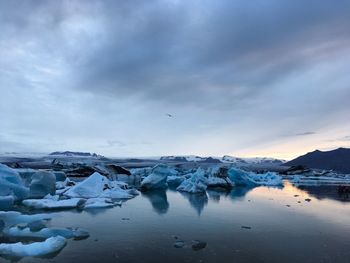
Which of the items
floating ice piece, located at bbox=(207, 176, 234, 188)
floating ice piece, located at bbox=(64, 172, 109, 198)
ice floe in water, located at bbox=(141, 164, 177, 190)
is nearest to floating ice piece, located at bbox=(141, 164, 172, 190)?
ice floe in water, located at bbox=(141, 164, 177, 190)

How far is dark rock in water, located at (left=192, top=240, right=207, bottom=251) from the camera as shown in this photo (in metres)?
8.28

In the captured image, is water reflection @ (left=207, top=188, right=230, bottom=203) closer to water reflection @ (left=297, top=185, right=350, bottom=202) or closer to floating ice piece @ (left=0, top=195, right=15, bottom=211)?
water reflection @ (left=297, top=185, right=350, bottom=202)

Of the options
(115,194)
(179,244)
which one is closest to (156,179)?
(115,194)

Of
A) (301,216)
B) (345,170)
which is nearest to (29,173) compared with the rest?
(301,216)

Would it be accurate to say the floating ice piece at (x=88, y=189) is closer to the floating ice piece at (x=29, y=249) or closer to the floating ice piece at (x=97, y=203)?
the floating ice piece at (x=97, y=203)

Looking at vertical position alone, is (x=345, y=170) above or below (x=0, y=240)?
above

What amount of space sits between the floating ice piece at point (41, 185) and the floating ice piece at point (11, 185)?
31.7 inches

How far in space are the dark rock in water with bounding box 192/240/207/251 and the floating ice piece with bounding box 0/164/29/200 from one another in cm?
960

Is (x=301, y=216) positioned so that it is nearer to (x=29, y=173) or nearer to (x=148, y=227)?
(x=148, y=227)

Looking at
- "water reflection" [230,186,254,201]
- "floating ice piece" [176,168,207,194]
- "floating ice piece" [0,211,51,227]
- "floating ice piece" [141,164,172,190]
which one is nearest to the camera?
"floating ice piece" [0,211,51,227]

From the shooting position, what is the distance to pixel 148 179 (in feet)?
79.4

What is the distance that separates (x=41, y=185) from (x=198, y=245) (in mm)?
10860

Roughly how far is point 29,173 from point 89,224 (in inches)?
422

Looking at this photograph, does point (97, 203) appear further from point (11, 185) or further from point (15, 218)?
point (15, 218)
